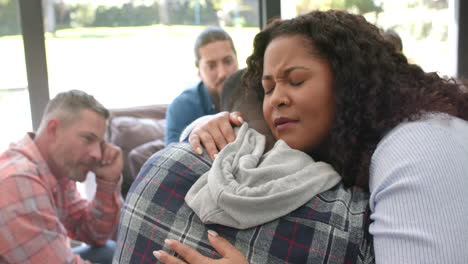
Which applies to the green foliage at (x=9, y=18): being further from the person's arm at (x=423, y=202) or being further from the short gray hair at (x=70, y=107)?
the person's arm at (x=423, y=202)

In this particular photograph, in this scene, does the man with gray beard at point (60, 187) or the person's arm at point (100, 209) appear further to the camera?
the person's arm at point (100, 209)

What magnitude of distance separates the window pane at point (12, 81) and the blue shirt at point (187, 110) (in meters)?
1.05

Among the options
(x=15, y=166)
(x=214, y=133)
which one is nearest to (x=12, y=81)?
(x=15, y=166)

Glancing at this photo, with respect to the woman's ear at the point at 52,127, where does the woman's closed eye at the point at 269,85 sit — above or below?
above

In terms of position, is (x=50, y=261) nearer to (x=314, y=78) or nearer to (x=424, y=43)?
(x=314, y=78)

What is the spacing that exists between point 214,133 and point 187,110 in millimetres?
1431

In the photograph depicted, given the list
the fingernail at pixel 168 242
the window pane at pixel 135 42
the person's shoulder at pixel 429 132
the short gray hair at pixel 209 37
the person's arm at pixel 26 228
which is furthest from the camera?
the window pane at pixel 135 42

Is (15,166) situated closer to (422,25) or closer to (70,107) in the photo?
(70,107)

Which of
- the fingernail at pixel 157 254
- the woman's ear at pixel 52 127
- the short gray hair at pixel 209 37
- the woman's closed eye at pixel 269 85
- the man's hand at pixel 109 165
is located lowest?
the man's hand at pixel 109 165

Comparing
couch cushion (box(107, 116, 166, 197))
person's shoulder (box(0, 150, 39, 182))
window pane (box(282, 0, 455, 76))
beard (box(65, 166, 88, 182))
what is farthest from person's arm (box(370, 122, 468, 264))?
window pane (box(282, 0, 455, 76))

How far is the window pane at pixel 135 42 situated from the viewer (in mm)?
3445

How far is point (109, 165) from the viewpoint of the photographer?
235 cm

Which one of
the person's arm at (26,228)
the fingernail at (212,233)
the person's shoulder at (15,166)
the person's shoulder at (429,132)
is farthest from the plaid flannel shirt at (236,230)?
the person's shoulder at (15,166)

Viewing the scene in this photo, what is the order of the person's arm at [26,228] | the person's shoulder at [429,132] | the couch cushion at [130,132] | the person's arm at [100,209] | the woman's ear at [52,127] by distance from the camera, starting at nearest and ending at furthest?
1. the person's shoulder at [429,132]
2. the person's arm at [26,228]
3. the woman's ear at [52,127]
4. the person's arm at [100,209]
5. the couch cushion at [130,132]
